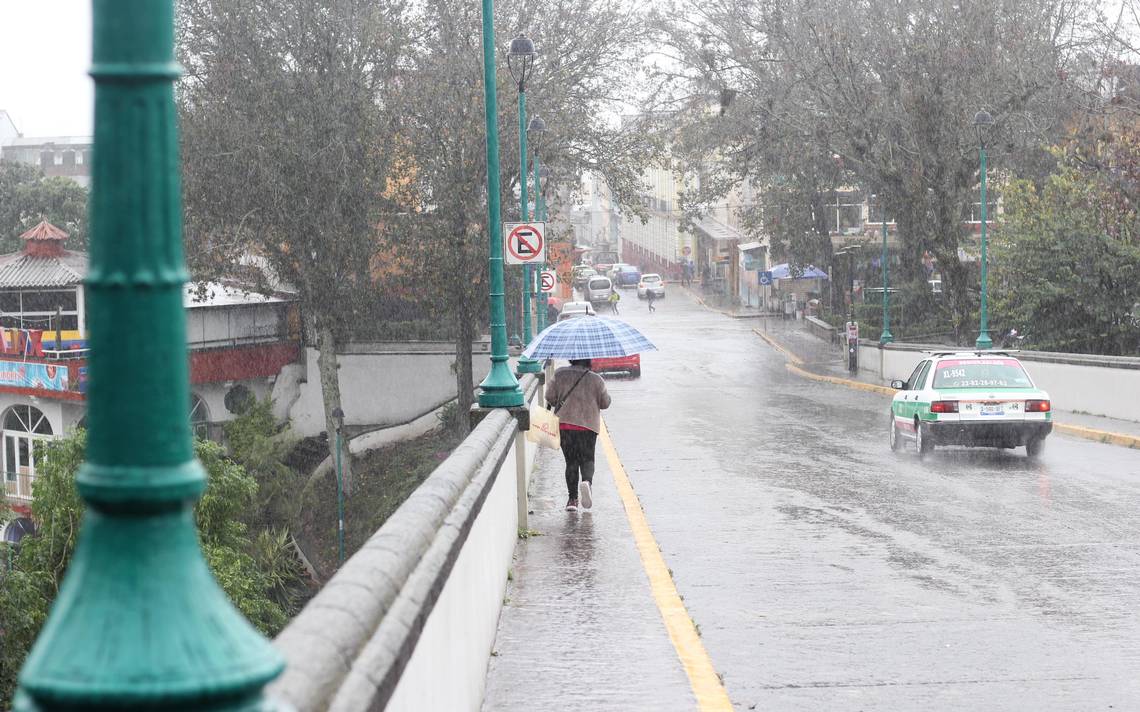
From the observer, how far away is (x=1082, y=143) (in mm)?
37625

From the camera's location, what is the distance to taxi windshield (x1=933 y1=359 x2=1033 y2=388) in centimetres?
1991

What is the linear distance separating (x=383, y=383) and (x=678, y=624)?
47.7m

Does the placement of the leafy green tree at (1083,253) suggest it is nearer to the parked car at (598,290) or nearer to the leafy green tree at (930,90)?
the leafy green tree at (930,90)

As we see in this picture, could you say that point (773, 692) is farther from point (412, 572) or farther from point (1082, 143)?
point (1082, 143)

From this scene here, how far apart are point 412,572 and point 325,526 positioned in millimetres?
44548

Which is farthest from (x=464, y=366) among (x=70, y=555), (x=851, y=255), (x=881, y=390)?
(x=851, y=255)

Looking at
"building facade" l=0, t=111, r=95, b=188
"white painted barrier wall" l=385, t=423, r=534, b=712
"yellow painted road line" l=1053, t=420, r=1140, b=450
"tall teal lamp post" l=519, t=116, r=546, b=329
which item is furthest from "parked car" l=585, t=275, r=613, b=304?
"building facade" l=0, t=111, r=95, b=188

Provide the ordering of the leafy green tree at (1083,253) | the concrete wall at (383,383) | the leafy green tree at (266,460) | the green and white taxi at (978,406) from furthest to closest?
the concrete wall at (383,383), the leafy green tree at (266,460), the leafy green tree at (1083,253), the green and white taxi at (978,406)

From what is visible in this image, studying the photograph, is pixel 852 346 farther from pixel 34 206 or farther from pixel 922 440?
pixel 34 206

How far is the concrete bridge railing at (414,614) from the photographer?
3.28 metres

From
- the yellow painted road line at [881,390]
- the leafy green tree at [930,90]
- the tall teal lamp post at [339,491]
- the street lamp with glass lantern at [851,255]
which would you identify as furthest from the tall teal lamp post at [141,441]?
the street lamp with glass lantern at [851,255]

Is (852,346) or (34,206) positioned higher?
(34,206)

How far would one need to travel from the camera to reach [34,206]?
255 ft

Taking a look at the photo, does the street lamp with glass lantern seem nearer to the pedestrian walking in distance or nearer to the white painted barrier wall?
the pedestrian walking in distance
